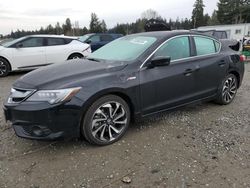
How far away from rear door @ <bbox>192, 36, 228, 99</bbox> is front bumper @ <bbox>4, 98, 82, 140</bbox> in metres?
2.21

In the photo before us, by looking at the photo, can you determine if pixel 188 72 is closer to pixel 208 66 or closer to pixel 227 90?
pixel 208 66

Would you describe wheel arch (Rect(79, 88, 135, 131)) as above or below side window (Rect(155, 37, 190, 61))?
below

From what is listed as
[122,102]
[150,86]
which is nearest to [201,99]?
[150,86]

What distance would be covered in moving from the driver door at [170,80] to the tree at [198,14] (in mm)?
71373

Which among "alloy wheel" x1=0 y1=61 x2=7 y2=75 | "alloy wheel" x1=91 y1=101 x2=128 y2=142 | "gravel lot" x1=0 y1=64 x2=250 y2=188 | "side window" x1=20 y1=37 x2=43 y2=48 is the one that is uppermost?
"side window" x1=20 y1=37 x2=43 y2=48

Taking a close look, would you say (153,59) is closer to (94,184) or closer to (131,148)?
(131,148)

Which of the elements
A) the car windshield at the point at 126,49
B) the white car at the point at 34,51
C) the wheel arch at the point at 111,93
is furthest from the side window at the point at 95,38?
the wheel arch at the point at 111,93

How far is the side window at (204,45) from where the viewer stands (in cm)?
442

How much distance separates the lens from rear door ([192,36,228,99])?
433cm

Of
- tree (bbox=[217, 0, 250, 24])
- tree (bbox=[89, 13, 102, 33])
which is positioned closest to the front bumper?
tree (bbox=[217, 0, 250, 24])

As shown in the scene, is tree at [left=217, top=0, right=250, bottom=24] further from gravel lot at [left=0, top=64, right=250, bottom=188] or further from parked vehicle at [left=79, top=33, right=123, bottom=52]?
gravel lot at [left=0, top=64, right=250, bottom=188]

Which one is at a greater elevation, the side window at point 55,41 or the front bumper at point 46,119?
the side window at point 55,41

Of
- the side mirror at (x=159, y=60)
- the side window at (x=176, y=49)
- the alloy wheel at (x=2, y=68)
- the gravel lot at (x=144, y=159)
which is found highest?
the side window at (x=176, y=49)

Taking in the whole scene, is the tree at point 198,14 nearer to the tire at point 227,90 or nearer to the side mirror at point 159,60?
the tire at point 227,90
